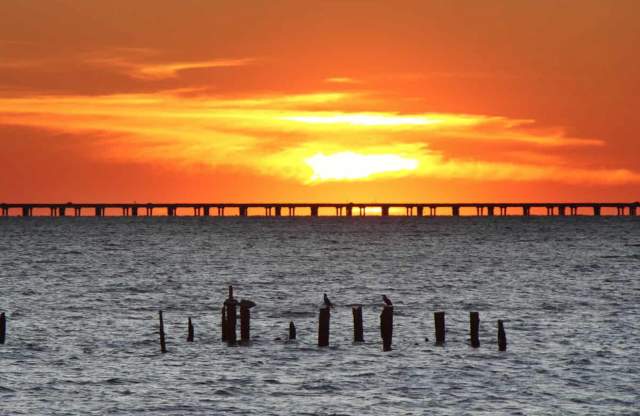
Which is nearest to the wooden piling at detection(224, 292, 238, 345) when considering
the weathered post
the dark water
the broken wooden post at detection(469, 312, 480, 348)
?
the weathered post

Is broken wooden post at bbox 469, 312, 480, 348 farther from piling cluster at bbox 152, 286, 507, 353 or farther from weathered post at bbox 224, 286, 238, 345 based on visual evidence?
weathered post at bbox 224, 286, 238, 345

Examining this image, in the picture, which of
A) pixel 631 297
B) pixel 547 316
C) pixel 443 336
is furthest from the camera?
pixel 631 297

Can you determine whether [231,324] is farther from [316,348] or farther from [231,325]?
[316,348]

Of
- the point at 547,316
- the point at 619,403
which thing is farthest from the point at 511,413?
the point at 547,316

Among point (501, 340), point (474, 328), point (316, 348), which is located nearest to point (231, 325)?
point (316, 348)

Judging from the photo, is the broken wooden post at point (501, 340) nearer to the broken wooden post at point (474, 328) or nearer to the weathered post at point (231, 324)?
the broken wooden post at point (474, 328)

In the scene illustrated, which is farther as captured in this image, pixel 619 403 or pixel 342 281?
pixel 342 281

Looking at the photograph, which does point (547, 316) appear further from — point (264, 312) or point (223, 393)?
point (223, 393)

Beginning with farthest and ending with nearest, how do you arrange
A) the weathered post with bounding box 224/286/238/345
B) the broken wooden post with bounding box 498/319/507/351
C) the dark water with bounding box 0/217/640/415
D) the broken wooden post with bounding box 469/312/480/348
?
the weathered post with bounding box 224/286/238/345, the broken wooden post with bounding box 498/319/507/351, the broken wooden post with bounding box 469/312/480/348, the dark water with bounding box 0/217/640/415

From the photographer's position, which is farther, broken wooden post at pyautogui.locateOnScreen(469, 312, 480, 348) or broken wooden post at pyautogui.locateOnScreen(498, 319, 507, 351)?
Answer: broken wooden post at pyautogui.locateOnScreen(498, 319, 507, 351)

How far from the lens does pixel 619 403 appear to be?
1443 inches

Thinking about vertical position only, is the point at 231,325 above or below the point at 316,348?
above

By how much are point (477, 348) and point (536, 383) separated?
7.30 metres

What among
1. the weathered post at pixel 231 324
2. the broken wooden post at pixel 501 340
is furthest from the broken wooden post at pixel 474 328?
the weathered post at pixel 231 324
